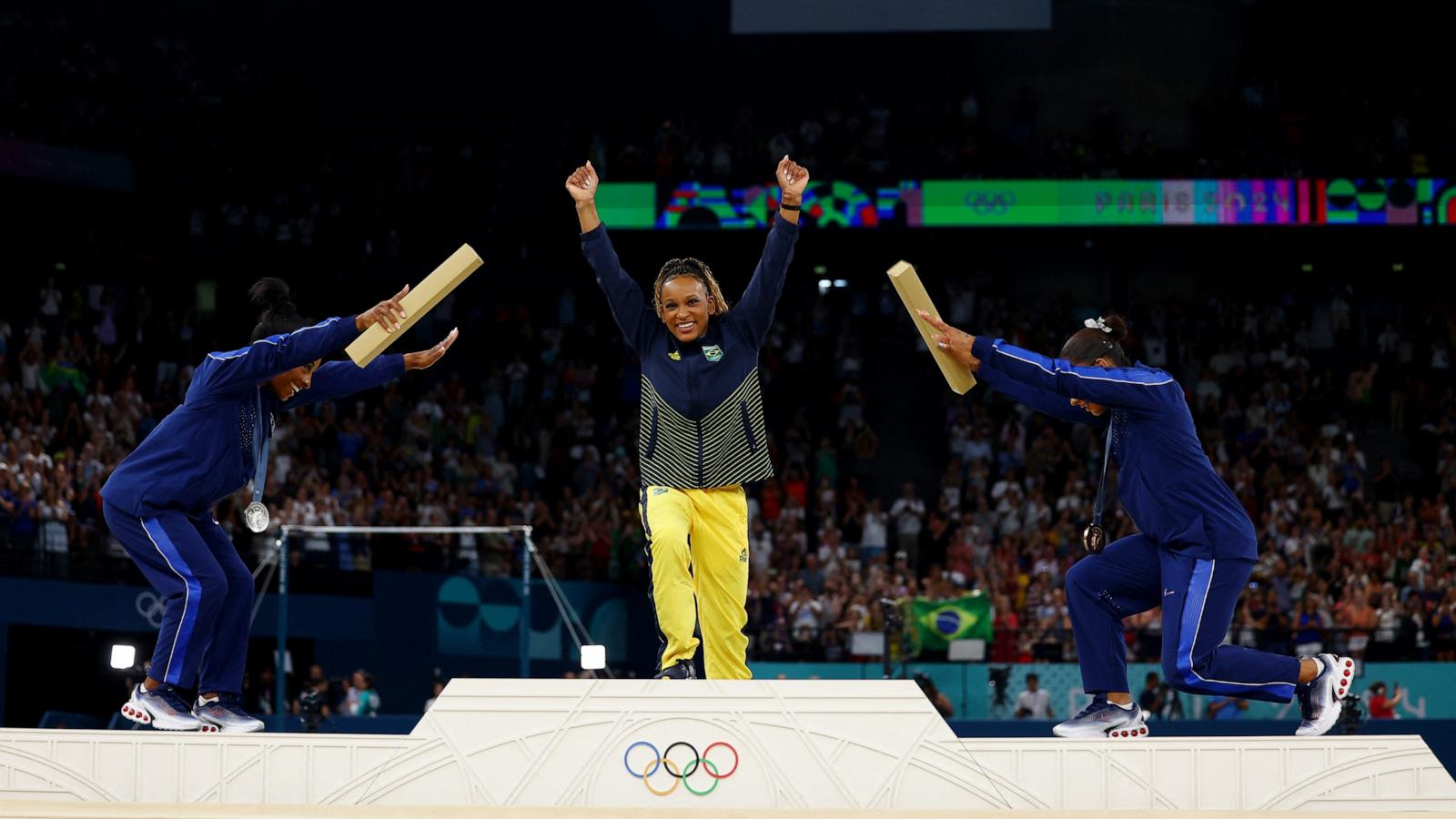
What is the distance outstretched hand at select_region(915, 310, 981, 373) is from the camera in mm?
7082

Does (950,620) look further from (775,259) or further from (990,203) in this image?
(775,259)

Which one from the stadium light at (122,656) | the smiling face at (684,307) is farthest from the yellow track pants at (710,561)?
the stadium light at (122,656)

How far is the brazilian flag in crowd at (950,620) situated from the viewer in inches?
630

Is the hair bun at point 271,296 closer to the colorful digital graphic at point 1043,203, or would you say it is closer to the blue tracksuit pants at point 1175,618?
the blue tracksuit pants at point 1175,618

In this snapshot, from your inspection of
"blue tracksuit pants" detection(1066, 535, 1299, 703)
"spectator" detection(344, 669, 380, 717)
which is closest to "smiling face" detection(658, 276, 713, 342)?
"blue tracksuit pants" detection(1066, 535, 1299, 703)

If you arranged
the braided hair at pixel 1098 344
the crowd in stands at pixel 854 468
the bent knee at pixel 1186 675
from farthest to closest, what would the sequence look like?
the crowd in stands at pixel 854 468, the braided hair at pixel 1098 344, the bent knee at pixel 1186 675

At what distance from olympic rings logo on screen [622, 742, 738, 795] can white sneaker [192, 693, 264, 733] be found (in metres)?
1.93

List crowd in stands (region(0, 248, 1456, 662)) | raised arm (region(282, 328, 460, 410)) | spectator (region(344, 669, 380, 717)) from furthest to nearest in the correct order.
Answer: crowd in stands (region(0, 248, 1456, 662))
spectator (region(344, 669, 380, 717))
raised arm (region(282, 328, 460, 410))

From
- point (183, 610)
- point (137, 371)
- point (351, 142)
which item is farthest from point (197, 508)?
point (351, 142)

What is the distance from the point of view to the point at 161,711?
691cm

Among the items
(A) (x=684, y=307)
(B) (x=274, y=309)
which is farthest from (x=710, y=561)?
(B) (x=274, y=309)

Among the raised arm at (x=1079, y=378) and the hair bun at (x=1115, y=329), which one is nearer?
the raised arm at (x=1079, y=378)

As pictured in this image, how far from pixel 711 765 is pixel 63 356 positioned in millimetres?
16319

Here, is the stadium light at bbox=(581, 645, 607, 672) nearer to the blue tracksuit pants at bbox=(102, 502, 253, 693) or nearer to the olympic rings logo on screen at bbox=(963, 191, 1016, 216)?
the blue tracksuit pants at bbox=(102, 502, 253, 693)
